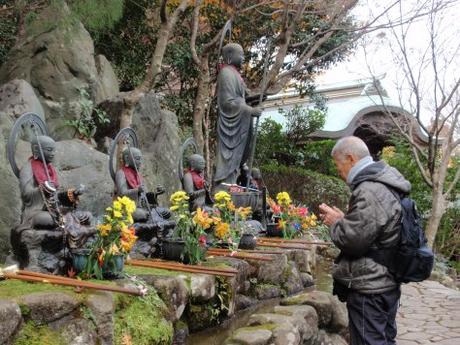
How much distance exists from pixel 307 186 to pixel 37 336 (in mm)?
13196

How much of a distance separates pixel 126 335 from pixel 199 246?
1.81 meters

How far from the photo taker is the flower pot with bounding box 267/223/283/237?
821cm

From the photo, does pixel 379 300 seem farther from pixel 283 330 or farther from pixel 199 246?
pixel 199 246

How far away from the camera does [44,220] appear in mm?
4281

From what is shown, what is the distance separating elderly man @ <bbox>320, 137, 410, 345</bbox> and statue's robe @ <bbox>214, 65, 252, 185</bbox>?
209 inches

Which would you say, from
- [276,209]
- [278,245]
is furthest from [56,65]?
[278,245]

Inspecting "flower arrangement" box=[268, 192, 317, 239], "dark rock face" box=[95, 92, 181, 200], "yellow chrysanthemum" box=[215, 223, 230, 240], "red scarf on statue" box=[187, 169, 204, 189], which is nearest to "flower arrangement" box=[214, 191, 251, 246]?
"yellow chrysanthemum" box=[215, 223, 230, 240]

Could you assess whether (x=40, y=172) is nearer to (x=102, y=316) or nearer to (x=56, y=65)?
(x=102, y=316)

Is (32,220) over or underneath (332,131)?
underneath

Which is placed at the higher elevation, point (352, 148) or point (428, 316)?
point (352, 148)

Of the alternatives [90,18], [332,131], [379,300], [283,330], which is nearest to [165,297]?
[283,330]

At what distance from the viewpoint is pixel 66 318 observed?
3141 millimetres

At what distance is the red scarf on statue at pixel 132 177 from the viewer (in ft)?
20.2

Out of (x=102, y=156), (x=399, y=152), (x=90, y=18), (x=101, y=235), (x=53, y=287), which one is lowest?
(x=53, y=287)
